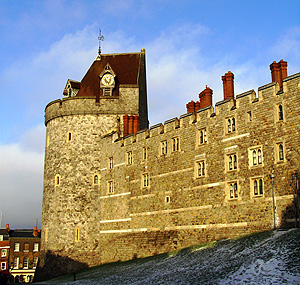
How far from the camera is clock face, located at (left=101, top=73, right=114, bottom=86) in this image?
1693 inches

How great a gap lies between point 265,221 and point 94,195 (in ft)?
61.0

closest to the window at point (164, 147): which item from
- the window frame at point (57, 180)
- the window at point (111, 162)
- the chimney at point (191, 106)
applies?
the chimney at point (191, 106)

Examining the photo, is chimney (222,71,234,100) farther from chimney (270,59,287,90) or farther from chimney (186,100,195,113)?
chimney (186,100,195,113)

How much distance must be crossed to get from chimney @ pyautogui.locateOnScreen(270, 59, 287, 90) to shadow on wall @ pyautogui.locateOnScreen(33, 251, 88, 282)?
22744 millimetres

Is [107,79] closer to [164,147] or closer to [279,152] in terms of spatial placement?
[164,147]

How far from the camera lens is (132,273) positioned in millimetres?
26328

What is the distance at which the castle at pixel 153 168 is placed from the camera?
25.3 m

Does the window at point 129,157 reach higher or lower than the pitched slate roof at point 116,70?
lower

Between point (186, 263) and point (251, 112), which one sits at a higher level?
point (251, 112)

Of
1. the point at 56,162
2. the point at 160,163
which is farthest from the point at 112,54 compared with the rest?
the point at 160,163

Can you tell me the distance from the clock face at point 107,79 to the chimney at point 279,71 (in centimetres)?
1991

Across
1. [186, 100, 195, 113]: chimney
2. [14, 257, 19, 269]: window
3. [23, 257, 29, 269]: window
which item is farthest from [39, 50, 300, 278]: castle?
[23, 257, 29, 269]: window

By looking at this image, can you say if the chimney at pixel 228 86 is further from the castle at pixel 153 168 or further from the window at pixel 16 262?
the window at pixel 16 262

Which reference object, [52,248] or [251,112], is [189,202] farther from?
[52,248]
